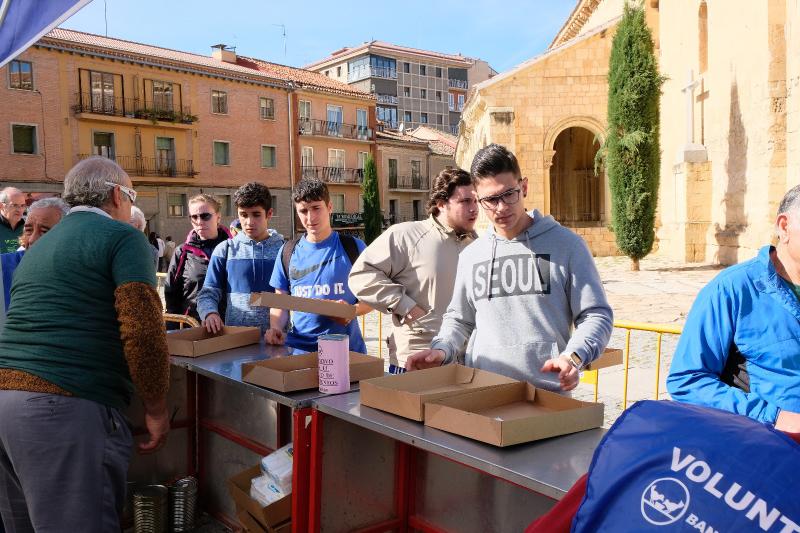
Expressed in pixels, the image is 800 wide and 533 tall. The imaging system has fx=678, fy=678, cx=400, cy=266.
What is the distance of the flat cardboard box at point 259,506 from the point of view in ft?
9.57

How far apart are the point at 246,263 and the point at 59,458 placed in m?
2.36

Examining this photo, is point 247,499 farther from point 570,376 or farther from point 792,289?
point 792,289

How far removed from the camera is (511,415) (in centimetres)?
235

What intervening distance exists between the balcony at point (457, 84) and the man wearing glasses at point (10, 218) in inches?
2639

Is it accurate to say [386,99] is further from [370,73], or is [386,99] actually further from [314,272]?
[314,272]

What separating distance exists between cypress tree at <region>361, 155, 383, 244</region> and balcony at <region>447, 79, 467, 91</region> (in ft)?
103

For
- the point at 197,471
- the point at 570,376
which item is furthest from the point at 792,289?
the point at 197,471

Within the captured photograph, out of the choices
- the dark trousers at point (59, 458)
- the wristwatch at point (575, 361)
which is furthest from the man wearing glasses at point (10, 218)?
the wristwatch at point (575, 361)

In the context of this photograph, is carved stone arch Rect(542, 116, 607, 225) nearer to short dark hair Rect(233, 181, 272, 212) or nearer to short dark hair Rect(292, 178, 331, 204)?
short dark hair Rect(233, 181, 272, 212)

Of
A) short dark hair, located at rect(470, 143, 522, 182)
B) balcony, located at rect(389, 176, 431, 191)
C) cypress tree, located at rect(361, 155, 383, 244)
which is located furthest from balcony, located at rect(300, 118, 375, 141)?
short dark hair, located at rect(470, 143, 522, 182)

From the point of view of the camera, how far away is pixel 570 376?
2.47 meters

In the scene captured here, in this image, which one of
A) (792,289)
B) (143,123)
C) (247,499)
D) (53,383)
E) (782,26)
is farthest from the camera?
(143,123)

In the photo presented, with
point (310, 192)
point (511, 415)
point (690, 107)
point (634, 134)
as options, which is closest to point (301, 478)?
point (511, 415)

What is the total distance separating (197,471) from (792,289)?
12.3ft
